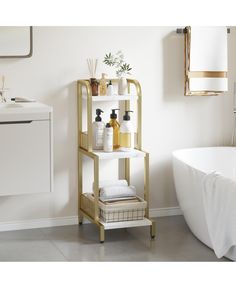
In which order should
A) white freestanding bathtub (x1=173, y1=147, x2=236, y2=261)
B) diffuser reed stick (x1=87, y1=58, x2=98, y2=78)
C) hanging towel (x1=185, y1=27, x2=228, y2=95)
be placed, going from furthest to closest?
hanging towel (x1=185, y1=27, x2=228, y2=95) < diffuser reed stick (x1=87, y1=58, x2=98, y2=78) < white freestanding bathtub (x1=173, y1=147, x2=236, y2=261)

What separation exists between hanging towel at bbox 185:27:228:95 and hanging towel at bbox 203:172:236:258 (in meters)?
1.10

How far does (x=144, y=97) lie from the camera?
4.08 m

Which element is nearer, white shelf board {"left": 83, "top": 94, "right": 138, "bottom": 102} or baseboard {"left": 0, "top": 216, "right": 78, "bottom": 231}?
white shelf board {"left": 83, "top": 94, "right": 138, "bottom": 102}

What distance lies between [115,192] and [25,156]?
0.70m

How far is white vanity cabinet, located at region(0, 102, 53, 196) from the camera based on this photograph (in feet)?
10.6

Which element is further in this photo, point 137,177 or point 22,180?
point 137,177

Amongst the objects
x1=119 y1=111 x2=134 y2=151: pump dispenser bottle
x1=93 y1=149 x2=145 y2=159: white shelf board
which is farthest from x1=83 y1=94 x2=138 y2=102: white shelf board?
x1=93 y1=149 x2=145 y2=159: white shelf board

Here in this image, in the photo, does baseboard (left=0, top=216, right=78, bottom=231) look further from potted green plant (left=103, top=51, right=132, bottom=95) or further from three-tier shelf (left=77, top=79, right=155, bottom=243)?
potted green plant (left=103, top=51, right=132, bottom=95)

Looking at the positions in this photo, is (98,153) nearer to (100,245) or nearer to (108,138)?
(108,138)

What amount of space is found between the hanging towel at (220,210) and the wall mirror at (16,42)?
1530 millimetres

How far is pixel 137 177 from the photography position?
164 inches
